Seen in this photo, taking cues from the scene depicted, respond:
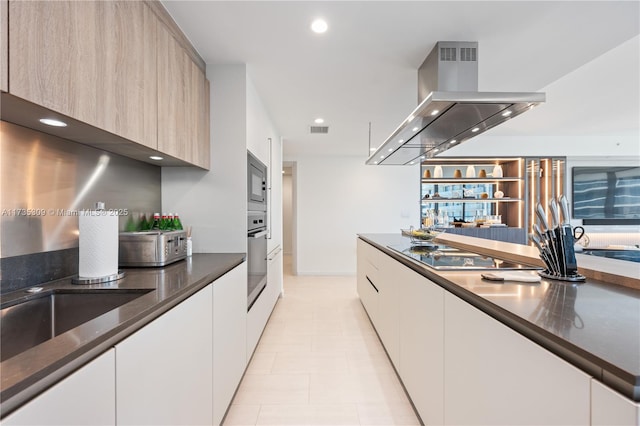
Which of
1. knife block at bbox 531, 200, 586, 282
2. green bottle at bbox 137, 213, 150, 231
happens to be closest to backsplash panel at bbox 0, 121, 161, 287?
green bottle at bbox 137, 213, 150, 231

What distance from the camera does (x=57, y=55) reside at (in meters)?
0.97

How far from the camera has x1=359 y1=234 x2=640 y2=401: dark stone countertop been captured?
60 centimetres

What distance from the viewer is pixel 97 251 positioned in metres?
1.33

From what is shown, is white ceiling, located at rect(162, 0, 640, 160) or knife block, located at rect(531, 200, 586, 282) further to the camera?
white ceiling, located at rect(162, 0, 640, 160)

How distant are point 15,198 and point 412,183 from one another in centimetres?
581

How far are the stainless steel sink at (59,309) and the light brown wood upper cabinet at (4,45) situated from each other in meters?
0.78

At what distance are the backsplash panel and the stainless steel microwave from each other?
0.91 meters

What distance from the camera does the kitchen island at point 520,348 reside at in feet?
2.07

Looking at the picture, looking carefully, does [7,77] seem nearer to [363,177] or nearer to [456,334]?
[456,334]

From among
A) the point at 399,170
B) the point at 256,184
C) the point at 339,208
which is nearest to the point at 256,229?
the point at 256,184

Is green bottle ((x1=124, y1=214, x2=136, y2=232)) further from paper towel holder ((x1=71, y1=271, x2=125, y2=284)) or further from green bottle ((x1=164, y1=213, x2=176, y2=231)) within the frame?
paper towel holder ((x1=71, y1=271, x2=125, y2=284))

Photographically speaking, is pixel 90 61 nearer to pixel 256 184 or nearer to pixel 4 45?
pixel 4 45

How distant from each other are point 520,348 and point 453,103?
1.36 metres

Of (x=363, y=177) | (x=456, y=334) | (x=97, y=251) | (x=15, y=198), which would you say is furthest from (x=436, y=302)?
(x=363, y=177)
